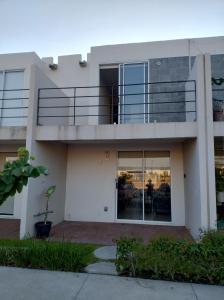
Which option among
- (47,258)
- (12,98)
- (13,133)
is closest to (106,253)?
(47,258)

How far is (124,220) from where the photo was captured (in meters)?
9.08

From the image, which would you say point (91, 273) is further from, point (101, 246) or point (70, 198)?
point (70, 198)

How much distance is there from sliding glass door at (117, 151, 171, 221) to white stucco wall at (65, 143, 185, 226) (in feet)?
0.75

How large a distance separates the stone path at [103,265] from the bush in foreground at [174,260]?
256 mm

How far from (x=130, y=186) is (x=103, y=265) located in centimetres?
444

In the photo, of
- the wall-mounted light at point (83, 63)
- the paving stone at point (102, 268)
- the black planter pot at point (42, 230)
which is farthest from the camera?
the wall-mounted light at point (83, 63)

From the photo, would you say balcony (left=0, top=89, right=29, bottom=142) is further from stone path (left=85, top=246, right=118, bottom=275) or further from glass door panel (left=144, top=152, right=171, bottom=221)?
stone path (left=85, top=246, right=118, bottom=275)

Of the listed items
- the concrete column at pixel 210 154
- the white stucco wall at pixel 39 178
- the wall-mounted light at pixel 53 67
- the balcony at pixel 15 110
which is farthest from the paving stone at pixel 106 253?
the wall-mounted light at pixel 53 67

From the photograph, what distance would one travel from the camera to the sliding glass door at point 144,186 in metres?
8.90

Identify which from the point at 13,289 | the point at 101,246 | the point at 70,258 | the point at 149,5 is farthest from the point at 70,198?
the point at 149,5

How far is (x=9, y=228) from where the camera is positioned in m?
7.96

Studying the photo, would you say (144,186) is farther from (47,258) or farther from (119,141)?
(47,258)

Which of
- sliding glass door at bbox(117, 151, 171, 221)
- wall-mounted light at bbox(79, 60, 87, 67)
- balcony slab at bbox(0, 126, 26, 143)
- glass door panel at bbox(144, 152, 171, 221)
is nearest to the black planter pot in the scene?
balcony slab at bbox(0, 126, 26, 143)

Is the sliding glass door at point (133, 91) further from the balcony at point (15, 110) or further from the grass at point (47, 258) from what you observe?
the grass at point (47, 258)
